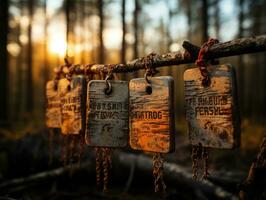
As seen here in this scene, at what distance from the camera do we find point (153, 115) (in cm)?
170

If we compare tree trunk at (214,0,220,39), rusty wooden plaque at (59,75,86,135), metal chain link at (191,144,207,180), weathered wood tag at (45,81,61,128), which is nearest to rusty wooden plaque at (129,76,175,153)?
metal chain link at (191,144,207,180)

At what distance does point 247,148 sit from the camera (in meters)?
7.45

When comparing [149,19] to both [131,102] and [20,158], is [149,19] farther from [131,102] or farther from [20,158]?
[131,102]

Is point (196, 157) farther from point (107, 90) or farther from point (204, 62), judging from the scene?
point (107, 90)

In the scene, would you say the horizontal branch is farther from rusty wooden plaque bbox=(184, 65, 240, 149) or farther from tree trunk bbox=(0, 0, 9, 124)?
tree trunk bbox=(0, 0, 9, 124)

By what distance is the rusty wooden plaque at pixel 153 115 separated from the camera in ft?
5.40

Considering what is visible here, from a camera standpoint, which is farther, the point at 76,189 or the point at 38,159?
the point at 38,159

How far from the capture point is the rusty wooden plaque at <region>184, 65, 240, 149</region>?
4.69 feet

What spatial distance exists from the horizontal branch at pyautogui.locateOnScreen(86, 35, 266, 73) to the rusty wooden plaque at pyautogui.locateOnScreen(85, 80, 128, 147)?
0.18 m

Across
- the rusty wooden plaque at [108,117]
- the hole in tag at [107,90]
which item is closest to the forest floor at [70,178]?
the rusty wooden plaque at [108,117]

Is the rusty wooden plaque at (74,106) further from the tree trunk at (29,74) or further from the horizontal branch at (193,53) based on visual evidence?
the tree trunk at (29,74)

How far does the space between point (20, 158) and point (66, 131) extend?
3.19 m

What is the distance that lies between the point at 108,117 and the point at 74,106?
1.34 ft

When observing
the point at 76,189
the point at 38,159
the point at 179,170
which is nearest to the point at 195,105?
the point at 179,170
